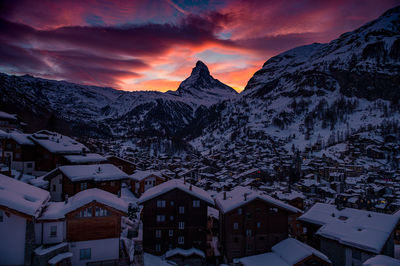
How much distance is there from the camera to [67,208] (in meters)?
19.1

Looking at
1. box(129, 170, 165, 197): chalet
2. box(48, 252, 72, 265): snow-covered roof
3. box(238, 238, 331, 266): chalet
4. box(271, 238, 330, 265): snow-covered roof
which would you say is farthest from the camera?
box(129, 170, 165, 197): chalet

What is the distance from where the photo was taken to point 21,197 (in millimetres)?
16234

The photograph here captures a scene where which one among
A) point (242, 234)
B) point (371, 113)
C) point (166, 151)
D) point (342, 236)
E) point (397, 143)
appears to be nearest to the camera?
point (342, 236)

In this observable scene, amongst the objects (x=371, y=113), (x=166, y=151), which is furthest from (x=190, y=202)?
(x=371, y=113)

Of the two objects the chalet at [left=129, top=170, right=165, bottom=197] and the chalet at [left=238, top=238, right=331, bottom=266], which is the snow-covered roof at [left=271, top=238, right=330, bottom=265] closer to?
the chalet at [left=238, top=238, right=331, bottom=266]

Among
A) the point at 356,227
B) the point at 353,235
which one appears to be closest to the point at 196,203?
the point at 353,235

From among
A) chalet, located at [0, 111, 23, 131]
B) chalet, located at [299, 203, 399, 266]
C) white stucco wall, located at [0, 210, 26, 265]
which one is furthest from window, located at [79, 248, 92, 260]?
chalet, located at [0, 111, 23, 131]

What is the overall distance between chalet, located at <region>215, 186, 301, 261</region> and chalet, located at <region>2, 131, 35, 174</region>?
1232 inches

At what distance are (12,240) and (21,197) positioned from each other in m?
2.61

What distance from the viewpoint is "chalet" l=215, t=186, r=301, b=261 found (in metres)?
28.2

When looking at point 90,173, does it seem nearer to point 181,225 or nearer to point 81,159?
point 81,159

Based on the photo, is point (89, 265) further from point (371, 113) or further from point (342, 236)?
point (371, 113)

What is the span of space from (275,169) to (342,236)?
95.5 meters

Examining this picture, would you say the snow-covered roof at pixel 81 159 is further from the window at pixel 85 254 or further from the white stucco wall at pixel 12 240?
the white stucco wall at pixel 12 240
